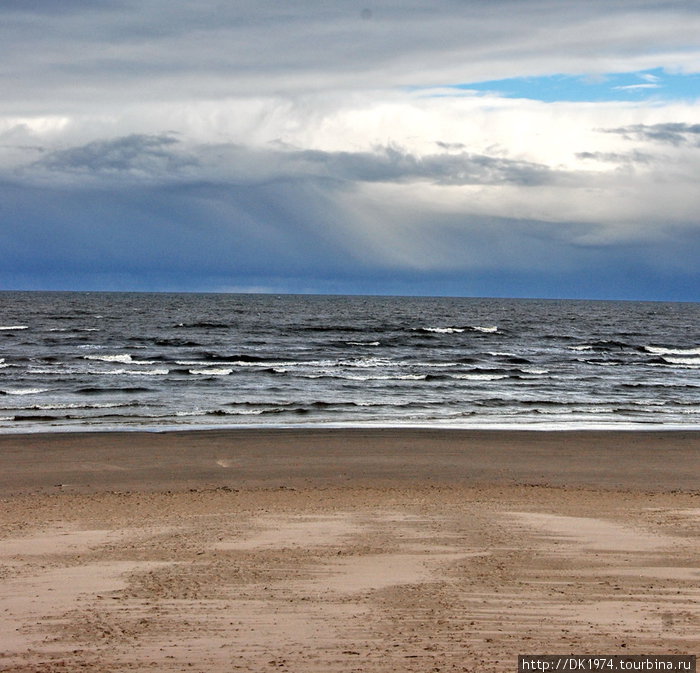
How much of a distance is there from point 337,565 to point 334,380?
2430 centimetres

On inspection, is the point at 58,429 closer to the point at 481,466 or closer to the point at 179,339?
the point at 481,466

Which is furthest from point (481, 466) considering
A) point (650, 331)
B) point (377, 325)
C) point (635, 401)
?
point (650, 331)

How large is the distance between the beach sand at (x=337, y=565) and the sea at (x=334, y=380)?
23.7ft

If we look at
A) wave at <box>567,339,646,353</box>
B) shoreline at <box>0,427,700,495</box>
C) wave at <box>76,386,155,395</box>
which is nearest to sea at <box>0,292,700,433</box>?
wave at <box>76,386,155,395</box>

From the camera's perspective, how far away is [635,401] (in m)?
27.8

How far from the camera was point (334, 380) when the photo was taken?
32188mm

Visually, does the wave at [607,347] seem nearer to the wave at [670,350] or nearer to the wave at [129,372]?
the wave at [670,350]

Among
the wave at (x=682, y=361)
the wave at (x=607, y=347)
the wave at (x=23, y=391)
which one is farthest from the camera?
the wave at (x=607, y=347)

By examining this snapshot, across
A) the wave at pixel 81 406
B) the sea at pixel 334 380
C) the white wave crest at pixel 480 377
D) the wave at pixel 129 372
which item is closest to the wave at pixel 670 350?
the sea at pixel 334 380

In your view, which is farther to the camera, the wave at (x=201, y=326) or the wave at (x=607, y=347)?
Result: the wave at (x=201, y=326)

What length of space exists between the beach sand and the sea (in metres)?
7.23

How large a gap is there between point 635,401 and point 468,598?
22604mm

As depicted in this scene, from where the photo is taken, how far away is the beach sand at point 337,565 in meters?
5.95

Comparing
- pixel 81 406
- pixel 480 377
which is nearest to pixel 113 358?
pixel 81 406
